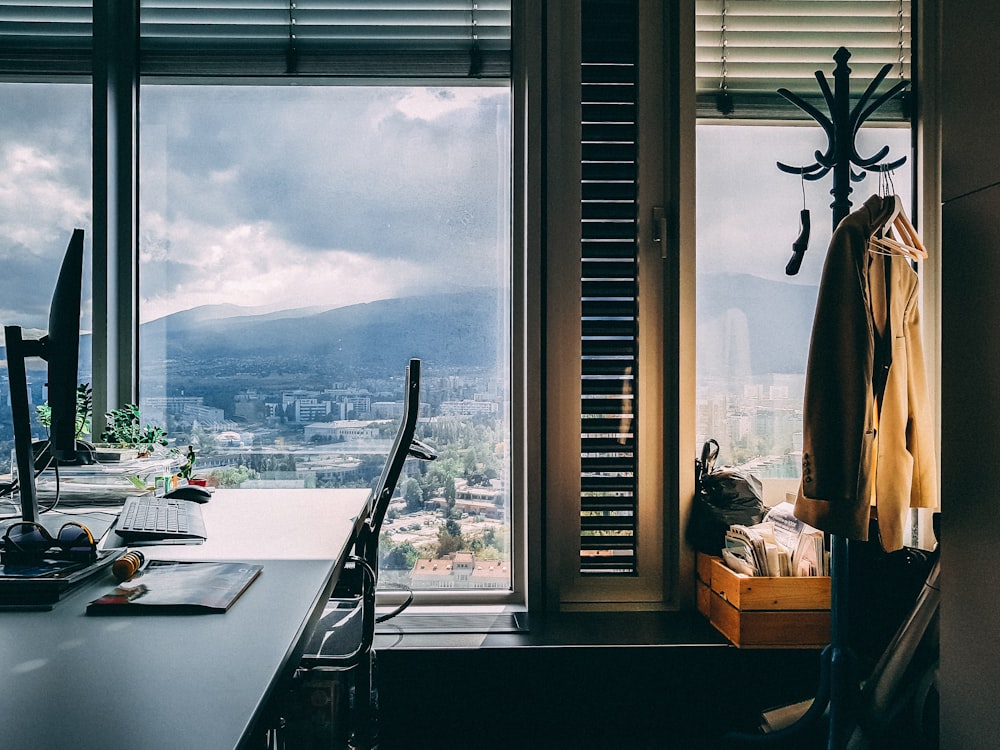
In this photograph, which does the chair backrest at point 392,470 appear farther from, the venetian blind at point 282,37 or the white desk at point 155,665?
the venetian blind at point 282,37

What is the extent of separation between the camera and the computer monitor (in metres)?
1.13

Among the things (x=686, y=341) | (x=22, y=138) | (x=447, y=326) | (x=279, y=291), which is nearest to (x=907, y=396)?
(x=686, y=341)

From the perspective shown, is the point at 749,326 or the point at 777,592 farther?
the point at 749,326

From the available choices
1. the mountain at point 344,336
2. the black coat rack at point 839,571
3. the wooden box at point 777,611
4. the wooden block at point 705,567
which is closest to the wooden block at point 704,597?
the wooden block at point 705,567

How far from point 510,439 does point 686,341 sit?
698 mm

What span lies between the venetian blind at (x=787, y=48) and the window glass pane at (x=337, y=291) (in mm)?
765

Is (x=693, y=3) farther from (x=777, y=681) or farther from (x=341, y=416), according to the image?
(x=777, y=681)

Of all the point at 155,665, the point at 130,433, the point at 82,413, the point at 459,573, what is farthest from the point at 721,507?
the point at 82,413

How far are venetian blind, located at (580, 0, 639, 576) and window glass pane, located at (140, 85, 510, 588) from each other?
11.8 inches

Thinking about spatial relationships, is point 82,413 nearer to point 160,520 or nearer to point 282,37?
point 160,520

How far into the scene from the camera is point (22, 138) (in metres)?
2.33

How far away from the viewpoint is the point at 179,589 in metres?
1.03

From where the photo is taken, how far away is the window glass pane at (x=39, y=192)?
2318mm

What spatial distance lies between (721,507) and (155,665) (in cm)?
181
